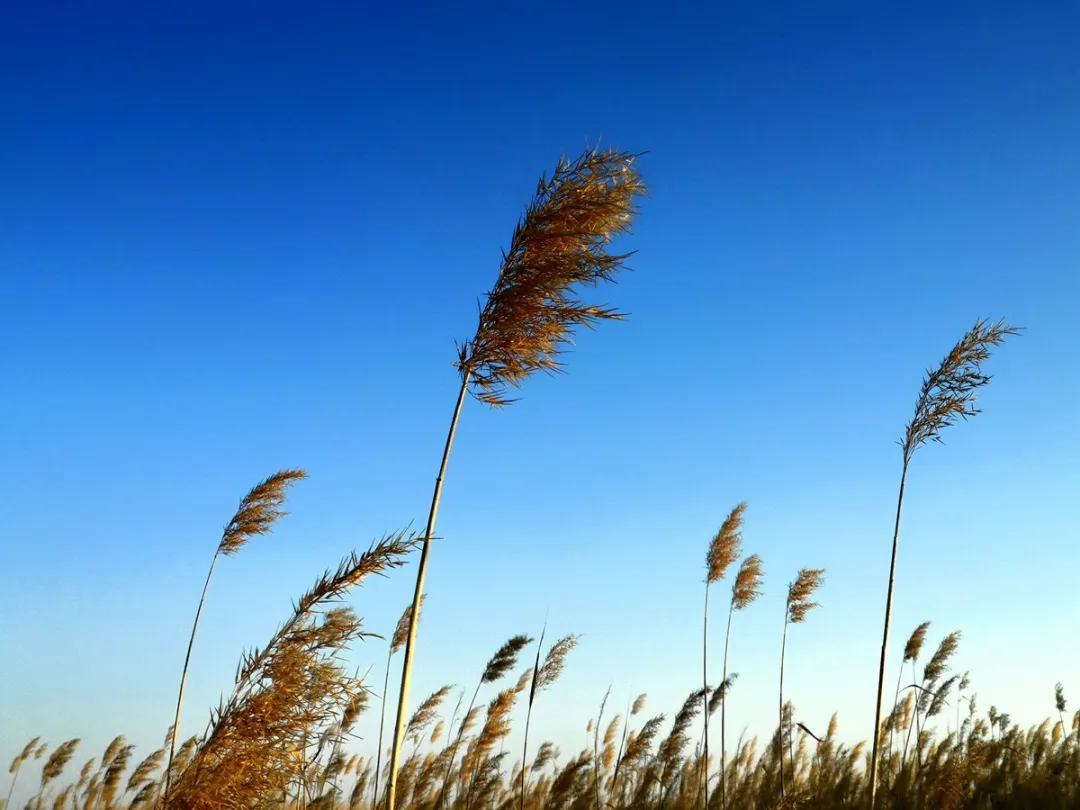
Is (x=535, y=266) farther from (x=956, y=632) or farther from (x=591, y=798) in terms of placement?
(x=956, y=632)

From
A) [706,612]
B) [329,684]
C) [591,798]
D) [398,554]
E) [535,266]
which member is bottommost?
[591,798]

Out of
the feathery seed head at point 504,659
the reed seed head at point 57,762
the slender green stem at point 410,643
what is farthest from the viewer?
the reed seed head at point 57,762

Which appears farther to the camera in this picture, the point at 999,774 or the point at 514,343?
the point at 999,774

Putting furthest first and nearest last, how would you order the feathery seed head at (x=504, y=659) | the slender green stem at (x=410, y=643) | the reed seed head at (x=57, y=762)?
the reed seed head at (x=57, y=762) < the feathery seed head at (x=504, y=659) < the slender green stem at (x=410, y=643)

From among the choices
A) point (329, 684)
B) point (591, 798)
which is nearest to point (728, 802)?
point (591, 798)

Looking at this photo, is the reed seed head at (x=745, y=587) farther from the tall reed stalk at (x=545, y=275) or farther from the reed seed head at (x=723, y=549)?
the tall reed stalk at (x=545, y=275)

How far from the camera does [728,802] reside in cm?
1062

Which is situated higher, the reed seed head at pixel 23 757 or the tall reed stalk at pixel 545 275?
the tall reed stalk at pixel 545 275

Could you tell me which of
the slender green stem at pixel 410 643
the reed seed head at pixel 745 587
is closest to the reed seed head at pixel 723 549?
the reed seed head at pixel 745 587

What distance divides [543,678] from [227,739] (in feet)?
17.8

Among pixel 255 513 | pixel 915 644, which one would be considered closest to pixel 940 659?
pixel 915 644

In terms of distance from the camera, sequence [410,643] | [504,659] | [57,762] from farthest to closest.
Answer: [57,762] → [504,659] → [410,643]

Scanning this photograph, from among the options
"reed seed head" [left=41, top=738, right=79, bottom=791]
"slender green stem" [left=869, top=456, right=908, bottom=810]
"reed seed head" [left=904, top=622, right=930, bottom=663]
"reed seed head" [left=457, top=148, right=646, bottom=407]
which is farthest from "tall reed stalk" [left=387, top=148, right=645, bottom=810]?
"reed seed head" [left=41, top=738, right=79, bottom=791]

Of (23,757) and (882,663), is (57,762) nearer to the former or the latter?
(23,757)
